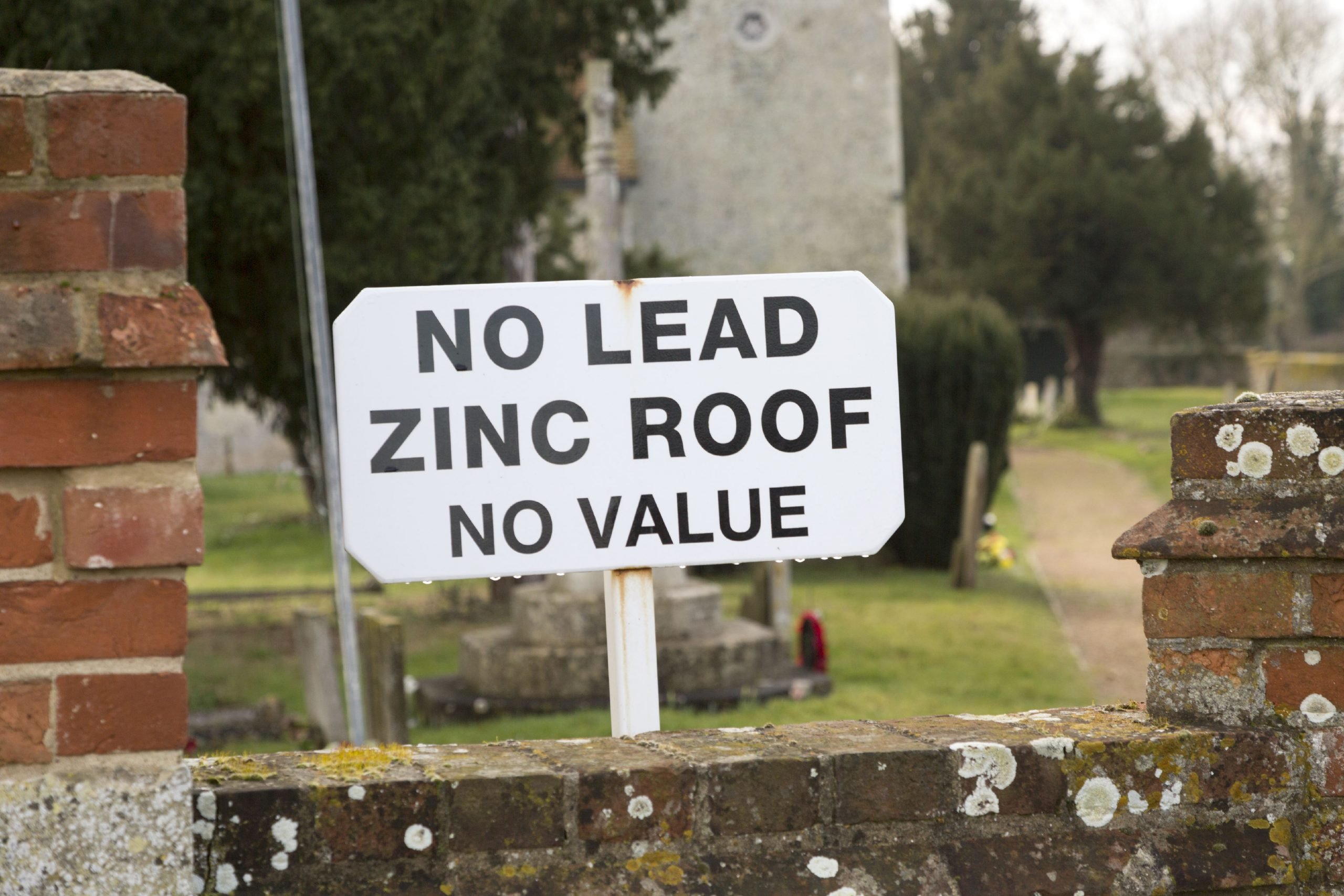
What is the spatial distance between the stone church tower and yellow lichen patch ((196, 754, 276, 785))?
23.2 m

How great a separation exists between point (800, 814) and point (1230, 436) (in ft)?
2.75

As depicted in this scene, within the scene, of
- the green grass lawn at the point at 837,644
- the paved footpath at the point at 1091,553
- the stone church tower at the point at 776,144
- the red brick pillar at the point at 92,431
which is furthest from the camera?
the stone church tower at the point at 776,144

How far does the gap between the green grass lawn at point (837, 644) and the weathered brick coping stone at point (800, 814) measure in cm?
601

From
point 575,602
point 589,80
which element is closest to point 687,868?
point 575,602

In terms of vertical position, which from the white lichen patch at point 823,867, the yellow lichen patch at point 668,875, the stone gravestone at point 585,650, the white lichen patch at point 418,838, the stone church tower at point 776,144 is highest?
the stone church tower at point 776,144

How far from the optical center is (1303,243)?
37.9 metres

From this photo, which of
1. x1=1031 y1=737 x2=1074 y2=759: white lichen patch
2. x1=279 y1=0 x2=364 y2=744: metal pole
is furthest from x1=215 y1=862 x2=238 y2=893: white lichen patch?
x1=279 y1=0 x2=364 y2=744: metal pole

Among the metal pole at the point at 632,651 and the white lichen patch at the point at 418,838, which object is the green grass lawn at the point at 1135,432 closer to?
the metal pole at the point at 632,651

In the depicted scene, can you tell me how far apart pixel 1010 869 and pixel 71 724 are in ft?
4.02

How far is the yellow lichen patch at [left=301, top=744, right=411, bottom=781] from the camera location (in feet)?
6.44

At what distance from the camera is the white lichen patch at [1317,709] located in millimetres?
2145

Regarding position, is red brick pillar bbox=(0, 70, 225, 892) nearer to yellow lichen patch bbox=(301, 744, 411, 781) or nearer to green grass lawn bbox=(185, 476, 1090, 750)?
yellow lichen patch bbox=(301, 744, 411, 781)

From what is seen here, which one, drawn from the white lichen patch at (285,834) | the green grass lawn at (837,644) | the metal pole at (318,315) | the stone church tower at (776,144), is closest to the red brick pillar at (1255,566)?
the white lichen patch at (285,834)

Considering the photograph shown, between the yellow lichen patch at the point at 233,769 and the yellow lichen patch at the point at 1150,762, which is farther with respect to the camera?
the yellow lichen patch at the point at 1150,762
